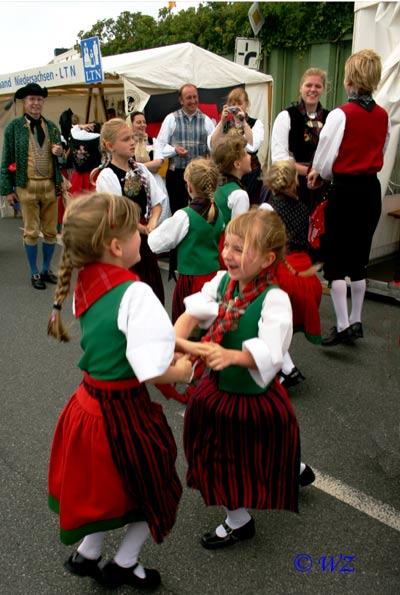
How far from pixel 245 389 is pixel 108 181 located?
2004 mm

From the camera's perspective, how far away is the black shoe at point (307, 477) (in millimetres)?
2391

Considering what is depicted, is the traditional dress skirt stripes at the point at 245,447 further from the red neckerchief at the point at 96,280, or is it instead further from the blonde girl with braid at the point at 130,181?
the blonde girl with braid at the point at 130,181

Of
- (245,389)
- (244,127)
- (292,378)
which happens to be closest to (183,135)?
(244,127)

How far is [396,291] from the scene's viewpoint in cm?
476

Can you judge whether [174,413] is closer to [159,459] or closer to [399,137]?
[159,459]

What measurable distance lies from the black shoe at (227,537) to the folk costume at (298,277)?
146 cm

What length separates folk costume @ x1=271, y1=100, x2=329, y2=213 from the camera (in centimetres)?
432

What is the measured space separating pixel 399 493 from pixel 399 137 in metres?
3.39

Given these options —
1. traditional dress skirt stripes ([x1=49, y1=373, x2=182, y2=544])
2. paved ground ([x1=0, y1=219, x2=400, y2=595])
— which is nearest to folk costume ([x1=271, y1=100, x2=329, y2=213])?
paved ground ([x1=0, y1=219, x2=400, y2=595])

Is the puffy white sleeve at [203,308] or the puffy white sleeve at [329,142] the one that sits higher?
the puffy white sleeve at [329,142]

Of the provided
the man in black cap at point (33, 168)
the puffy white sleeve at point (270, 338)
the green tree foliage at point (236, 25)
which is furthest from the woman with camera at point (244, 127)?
the green tree foliage at point (236, 25)

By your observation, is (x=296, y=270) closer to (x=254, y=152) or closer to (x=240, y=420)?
(x=240, y=420)

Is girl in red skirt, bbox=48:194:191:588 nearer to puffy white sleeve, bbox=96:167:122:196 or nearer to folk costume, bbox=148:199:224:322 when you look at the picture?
folk costume, bbox=148:199:224:322

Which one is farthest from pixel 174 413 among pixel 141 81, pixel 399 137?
pixel 141 81
